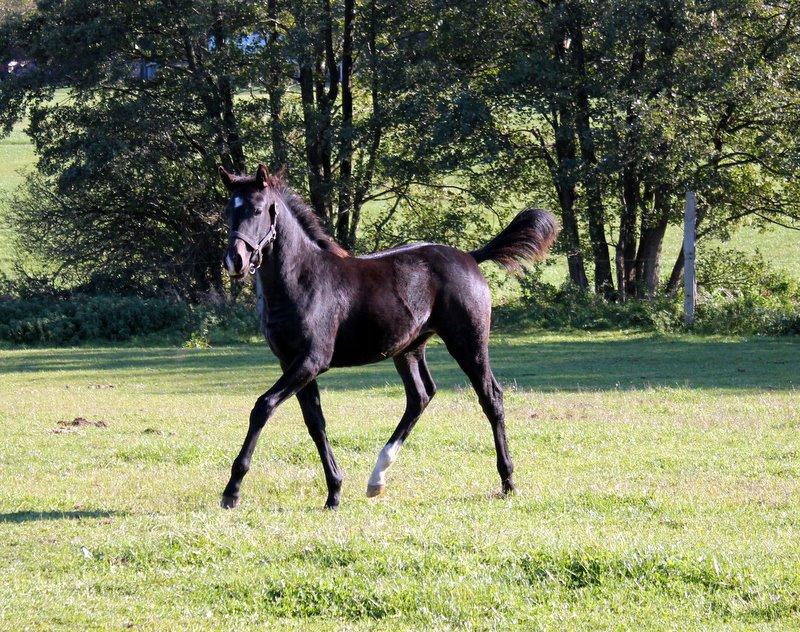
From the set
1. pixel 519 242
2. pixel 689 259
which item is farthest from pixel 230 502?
pixel 689 259

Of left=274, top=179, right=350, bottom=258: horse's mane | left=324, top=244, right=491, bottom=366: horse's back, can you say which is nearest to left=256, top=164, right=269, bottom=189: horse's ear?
left=274, top=179, right=350, bottom=258: horse's mane

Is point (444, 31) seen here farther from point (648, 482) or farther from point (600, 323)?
point (648, 482)

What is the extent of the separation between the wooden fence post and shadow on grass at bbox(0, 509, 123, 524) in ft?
62.3

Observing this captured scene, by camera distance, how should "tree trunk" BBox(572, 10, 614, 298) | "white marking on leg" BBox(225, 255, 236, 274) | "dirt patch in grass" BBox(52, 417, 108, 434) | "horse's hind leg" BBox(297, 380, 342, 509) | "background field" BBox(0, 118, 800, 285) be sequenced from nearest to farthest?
"white marking on leg" BBox(225, 255, 236, 274) < "horse's hind leg" BBox(297, 380, 342, 509) < "dirt patch in grass" BBox(52, 417, 108, 434) < "tree trunk" BBox(572, 10, 614, 298) < "background field" BBox(0, 118, 800, 285)

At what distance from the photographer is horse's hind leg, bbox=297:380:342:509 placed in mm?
8461

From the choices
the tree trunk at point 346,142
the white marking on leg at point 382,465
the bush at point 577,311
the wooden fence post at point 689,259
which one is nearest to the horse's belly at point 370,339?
the white marking on leg at point 382,465

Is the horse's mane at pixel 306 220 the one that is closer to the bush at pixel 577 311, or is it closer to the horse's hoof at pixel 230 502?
the horse's hoof at pixel 230 502

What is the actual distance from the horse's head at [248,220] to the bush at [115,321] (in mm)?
18157

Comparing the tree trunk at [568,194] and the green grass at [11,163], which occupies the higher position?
the green grass at [11,163]

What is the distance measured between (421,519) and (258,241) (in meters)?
2.33

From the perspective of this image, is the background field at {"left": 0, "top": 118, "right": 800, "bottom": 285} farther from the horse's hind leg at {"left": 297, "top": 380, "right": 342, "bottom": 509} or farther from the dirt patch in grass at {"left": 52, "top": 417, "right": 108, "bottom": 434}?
the horse's hind leg at {"left": 297, "top": 380, "right": 342, "bottom": 509}

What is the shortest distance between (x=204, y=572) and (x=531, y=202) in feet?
78.0

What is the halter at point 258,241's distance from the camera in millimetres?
7875

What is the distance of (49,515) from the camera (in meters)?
8.19
